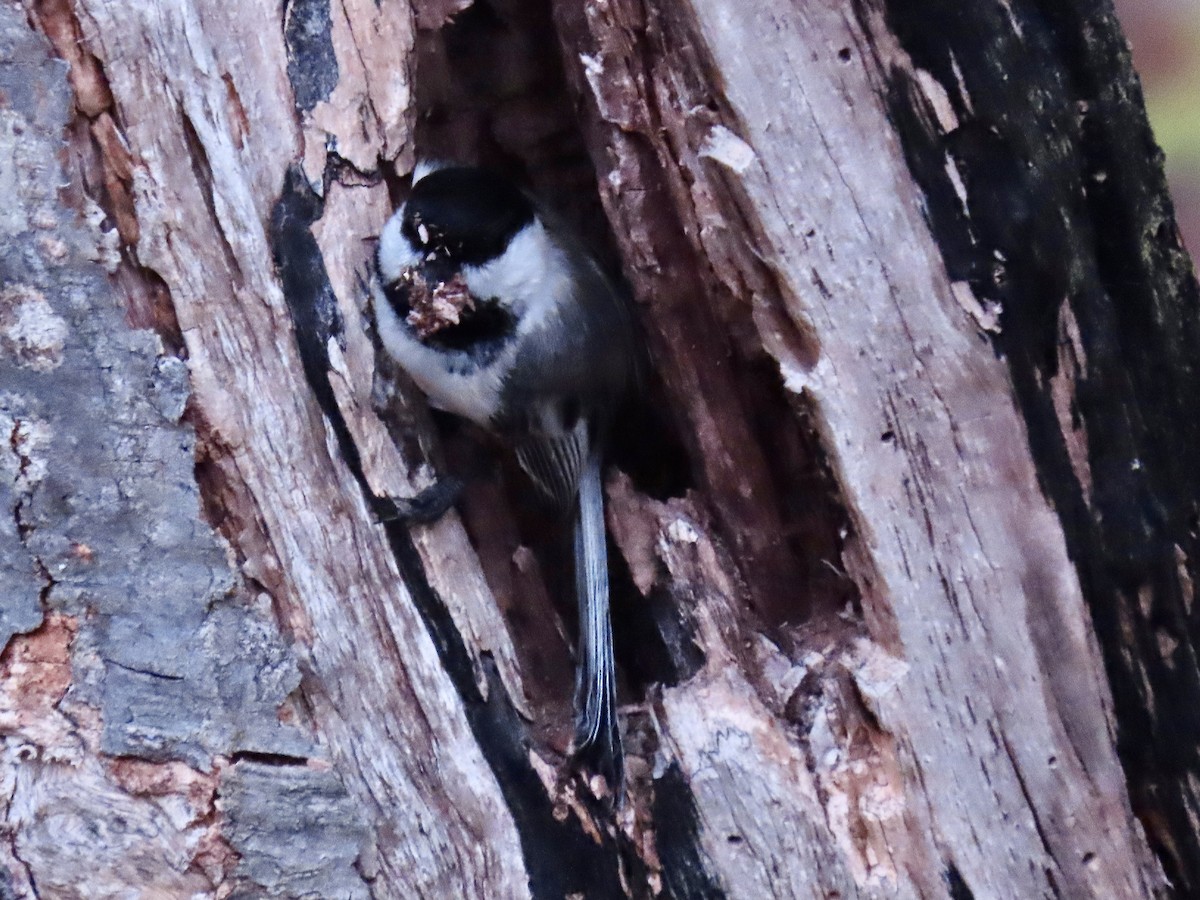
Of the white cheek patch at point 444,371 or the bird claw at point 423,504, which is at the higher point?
the white cheek patch at point 444,371

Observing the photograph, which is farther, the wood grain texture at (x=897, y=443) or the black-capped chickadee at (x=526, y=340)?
the black-capped chickadee at (x=526, y=340)

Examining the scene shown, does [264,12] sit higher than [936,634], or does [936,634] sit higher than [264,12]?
[264,12]

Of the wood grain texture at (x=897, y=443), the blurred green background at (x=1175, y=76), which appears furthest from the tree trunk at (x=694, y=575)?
the blurred green background at (x=1175, y=76)

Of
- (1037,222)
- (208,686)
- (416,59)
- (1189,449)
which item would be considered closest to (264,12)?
(416,59)

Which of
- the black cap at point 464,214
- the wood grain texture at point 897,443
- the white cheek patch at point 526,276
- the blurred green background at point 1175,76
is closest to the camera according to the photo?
the wood grain texture at point 897,443

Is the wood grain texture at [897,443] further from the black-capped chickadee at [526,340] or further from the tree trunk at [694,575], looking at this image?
the black-capped chickadee at [526,340]

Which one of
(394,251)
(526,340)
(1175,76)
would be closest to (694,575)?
(526,340)

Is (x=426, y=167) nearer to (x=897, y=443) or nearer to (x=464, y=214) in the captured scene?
(x=464, y=214)

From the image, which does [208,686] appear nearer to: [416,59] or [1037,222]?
[416,59]
